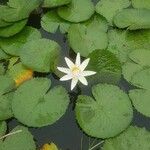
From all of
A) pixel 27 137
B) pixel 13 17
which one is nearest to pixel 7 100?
pixel 27 137

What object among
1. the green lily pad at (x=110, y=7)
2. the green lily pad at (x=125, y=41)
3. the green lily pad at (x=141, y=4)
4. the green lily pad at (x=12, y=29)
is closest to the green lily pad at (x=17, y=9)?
the green lily pad at (x=12, y=29)

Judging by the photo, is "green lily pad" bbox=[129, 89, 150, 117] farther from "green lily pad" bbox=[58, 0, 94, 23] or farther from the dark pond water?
"green lily pad" bbox=[58, 0, 94, 23]

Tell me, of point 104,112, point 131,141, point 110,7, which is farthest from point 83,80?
point 110,7

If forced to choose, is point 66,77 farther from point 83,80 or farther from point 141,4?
point 141,4

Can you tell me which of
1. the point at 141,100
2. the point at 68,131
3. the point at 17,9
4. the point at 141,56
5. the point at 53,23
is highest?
the point at 17,9

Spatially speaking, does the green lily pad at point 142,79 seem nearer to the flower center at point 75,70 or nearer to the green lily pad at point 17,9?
the flower center at point 75,70
